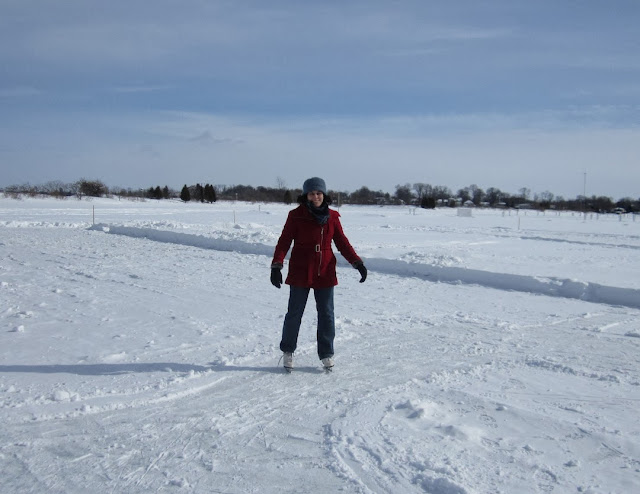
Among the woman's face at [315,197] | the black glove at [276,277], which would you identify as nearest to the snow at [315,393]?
the black glove at [276,277]

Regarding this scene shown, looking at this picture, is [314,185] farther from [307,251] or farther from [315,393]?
[315,393]

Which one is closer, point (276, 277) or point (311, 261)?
point (276, 277)

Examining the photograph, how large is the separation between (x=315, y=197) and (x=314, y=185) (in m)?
0.11

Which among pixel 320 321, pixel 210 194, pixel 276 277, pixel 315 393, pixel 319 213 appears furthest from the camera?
pixel 210 194

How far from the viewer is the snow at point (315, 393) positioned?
3.13 m

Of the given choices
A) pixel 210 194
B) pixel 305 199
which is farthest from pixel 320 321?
pixel 210 194

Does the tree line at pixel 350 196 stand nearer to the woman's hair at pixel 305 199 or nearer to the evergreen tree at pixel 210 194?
the evergreen tree at pixel 210 194

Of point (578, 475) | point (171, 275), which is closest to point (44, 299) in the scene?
point (171, 275)

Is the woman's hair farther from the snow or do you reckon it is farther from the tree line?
the tree line

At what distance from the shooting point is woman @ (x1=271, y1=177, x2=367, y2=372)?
15.9ft

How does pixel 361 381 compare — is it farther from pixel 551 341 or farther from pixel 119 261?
pixel 119 261

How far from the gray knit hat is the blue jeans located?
0.87 m

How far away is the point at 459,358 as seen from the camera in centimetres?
543

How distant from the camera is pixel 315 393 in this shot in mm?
4434
